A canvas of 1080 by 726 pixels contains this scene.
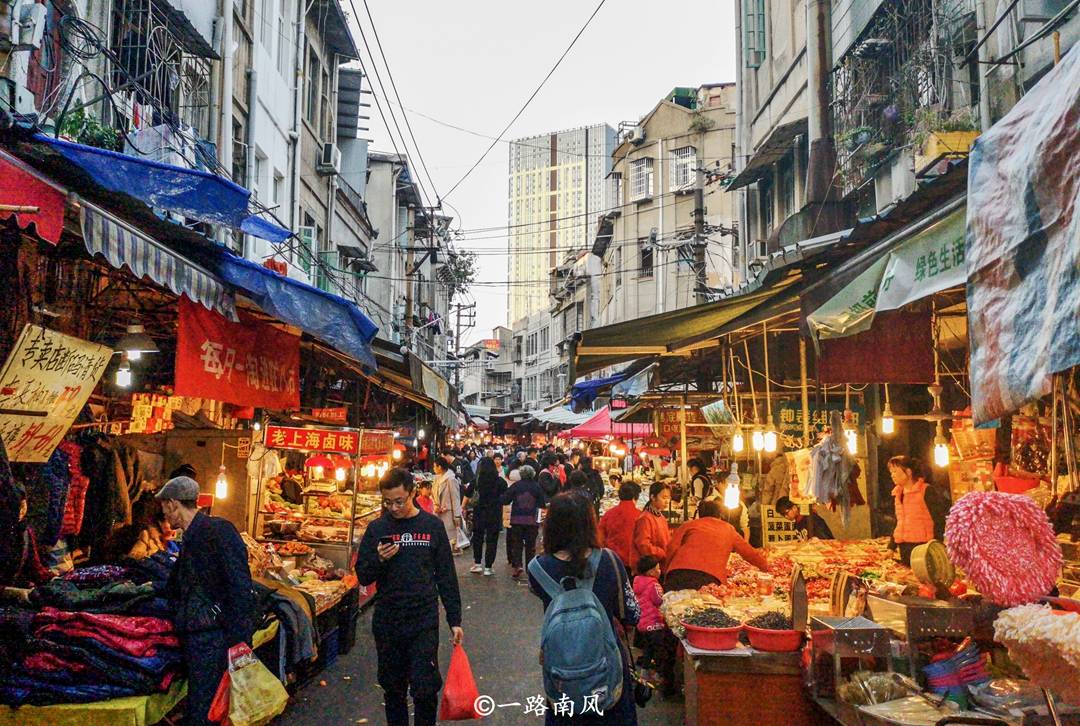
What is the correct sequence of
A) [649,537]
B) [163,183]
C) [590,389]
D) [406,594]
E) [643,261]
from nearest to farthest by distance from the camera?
[163,183] < [406,594] < [649,537] < [590,389] < [643,261]

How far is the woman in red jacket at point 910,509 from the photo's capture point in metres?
9.55

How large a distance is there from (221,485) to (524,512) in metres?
5.75

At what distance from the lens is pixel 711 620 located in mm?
6359

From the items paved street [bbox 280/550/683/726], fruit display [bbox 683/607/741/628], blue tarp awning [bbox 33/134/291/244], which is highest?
blue tarp awning [bbox 33/134/291/244]

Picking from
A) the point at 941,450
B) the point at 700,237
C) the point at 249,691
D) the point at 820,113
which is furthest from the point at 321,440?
the point at 700,237

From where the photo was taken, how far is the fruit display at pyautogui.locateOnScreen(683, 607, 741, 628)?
248 inches

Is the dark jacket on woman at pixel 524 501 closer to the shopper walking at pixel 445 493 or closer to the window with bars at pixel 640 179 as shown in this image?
A: the shopper walking at pixel 445 493

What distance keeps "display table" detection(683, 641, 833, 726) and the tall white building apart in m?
110

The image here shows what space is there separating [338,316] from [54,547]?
3.14 m

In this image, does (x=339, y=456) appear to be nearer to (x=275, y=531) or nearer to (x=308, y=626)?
(x=275, y=531)

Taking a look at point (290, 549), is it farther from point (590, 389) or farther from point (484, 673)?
point (590, 389)

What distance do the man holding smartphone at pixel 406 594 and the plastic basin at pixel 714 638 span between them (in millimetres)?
1947

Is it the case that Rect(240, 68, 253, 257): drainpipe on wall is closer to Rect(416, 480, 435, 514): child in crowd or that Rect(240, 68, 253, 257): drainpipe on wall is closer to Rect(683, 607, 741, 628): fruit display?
Rect(416, 480, 435, 514): child in crowd

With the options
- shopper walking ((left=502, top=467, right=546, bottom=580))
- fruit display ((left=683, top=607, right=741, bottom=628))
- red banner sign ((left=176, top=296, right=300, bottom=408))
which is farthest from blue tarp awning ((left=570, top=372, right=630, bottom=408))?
fruit display ((left=683, top=607, right=741, bottom=628))
